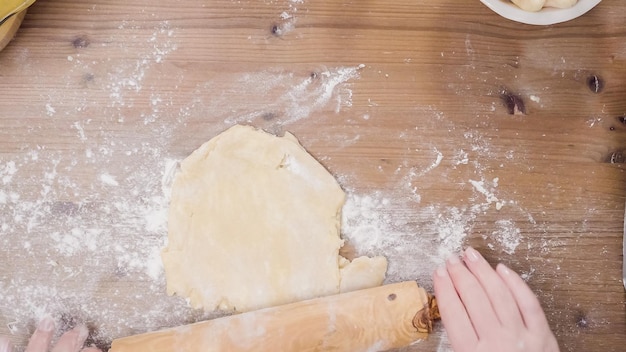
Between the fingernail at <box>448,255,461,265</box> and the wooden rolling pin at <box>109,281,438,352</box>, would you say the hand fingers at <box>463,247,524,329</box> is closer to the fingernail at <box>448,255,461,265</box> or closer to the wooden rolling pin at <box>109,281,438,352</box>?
the fingernail at <box>448,255,461,265</box>

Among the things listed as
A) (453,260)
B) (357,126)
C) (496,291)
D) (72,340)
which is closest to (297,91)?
(357,126)

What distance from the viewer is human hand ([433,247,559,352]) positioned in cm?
133

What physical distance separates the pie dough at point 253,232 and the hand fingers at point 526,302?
27 centimetres

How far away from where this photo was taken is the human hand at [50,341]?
4.49ft

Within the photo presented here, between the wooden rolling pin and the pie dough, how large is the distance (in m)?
0.10

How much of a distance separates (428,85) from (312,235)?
446 mm

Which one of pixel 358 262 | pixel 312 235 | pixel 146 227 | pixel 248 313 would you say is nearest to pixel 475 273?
pixel 358 262

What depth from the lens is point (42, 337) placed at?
1.37 m

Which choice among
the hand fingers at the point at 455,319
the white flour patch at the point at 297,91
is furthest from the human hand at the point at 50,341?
the hand fingers at the point at 455,319

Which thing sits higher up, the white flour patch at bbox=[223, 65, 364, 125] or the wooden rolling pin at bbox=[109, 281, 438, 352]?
the white flour patch at bbox=[223, 65, 364, 125]

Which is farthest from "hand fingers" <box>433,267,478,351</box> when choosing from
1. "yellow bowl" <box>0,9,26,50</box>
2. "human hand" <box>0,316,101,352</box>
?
"yellow bowl" <box>0,9,26,50</box>

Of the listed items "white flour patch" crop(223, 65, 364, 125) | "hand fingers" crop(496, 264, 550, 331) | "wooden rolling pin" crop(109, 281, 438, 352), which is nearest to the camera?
"wooden rolling pin" crop(109, 281, 438, 352)

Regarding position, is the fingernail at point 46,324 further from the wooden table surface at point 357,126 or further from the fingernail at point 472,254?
the fingernail at point 472,254

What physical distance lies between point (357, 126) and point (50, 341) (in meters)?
0.84
